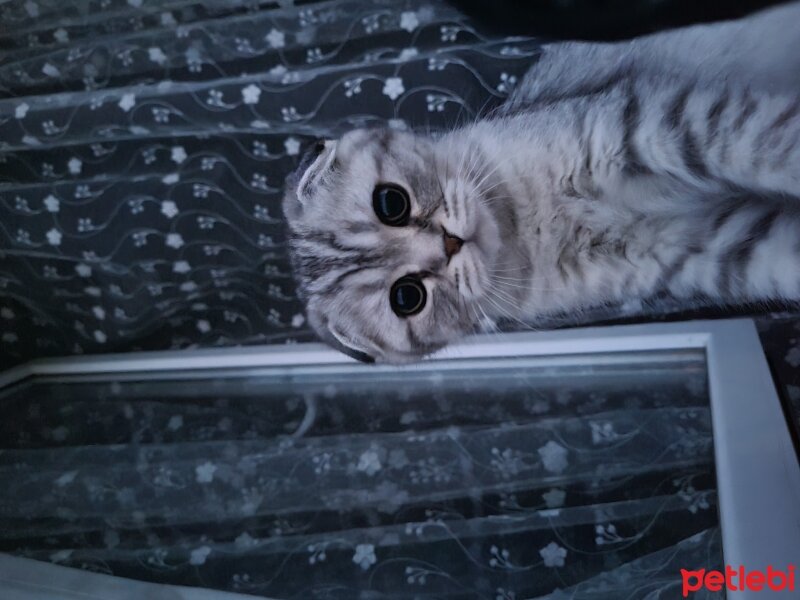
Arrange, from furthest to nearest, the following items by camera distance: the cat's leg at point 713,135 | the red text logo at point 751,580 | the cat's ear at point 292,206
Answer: the cat's ear at point 292,206 < the cat's leg at point 713,135 < the red text logo at point 751,580

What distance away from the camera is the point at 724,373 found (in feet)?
3.68

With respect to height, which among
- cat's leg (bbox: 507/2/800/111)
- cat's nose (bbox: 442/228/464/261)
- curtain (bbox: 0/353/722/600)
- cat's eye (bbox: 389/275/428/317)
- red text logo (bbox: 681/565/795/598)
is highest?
cat's leg (bbox: 507/2/800/111)

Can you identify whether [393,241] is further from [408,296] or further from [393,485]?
[393,485]

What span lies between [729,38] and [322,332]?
3.12ft

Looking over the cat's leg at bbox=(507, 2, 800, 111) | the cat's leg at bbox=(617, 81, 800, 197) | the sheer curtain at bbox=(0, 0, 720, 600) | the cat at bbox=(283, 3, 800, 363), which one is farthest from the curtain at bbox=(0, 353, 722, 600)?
the cat's leg at bbox=(507, 2, 800, 111)

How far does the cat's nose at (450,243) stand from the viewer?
1.17 meters

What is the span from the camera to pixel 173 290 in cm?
186

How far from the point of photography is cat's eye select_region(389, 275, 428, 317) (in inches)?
47.0

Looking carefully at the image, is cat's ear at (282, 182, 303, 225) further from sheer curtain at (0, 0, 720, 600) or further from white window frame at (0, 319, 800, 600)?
white window frame at (0, 319, 800, 600)

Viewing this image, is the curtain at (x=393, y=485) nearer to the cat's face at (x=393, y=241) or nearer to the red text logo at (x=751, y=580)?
the red text logo at (x=751, y=580)

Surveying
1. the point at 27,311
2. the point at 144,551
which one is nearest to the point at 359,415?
the point at 144,551

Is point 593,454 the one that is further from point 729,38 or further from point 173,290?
point 173,290

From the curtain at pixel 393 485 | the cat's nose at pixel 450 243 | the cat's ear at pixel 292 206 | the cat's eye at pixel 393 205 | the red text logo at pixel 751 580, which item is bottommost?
the red text logo at pixel 751 580

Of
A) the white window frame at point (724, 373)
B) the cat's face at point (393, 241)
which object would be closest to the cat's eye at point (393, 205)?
the cat's face at point (393, 241)
